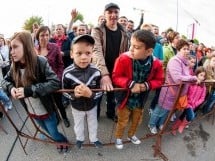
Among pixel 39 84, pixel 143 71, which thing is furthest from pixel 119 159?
pixel 39 84

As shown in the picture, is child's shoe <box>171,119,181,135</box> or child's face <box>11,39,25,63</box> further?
child's shoe <box>171,119,181,135</box>

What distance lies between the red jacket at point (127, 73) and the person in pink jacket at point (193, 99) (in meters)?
1.21

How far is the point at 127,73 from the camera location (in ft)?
11.0

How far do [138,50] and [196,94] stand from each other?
82.1 inches

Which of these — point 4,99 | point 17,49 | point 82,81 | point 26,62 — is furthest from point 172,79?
point 4,99

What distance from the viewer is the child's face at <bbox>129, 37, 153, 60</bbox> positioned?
3172mm

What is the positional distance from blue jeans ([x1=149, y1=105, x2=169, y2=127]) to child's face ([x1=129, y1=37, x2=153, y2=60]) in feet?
4.31

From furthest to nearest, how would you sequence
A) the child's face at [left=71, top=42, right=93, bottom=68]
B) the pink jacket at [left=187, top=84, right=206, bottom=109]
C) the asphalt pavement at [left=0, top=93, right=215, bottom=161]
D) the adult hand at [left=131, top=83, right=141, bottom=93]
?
1. the pink jacket at [left=187, top=84, right=206, bottom=109]
2. the asphalt pavement at [left=0, top=93, right=215, bottom=161]
3. the adult hand at [left=131, top=83, right=141, bottom=93]
4. the child's face at [left=71, top=42, right=93, bottom=68]

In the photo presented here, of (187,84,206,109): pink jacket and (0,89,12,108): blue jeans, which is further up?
(187,84,206,109): pink jacket

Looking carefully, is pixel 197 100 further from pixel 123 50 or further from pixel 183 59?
pixel 123 50

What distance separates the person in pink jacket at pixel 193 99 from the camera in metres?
4.41

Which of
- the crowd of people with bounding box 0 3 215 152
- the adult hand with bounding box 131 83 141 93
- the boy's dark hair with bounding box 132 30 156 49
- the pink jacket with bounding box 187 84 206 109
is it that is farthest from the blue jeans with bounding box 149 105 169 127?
the boy's dark hair with bounding box 132 30 156 49

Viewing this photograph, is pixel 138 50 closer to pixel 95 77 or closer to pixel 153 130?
pixel 95 77

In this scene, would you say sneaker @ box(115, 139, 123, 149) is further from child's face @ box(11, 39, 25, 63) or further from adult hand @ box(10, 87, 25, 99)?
child's face @ box(11, 39, 25, 63)
